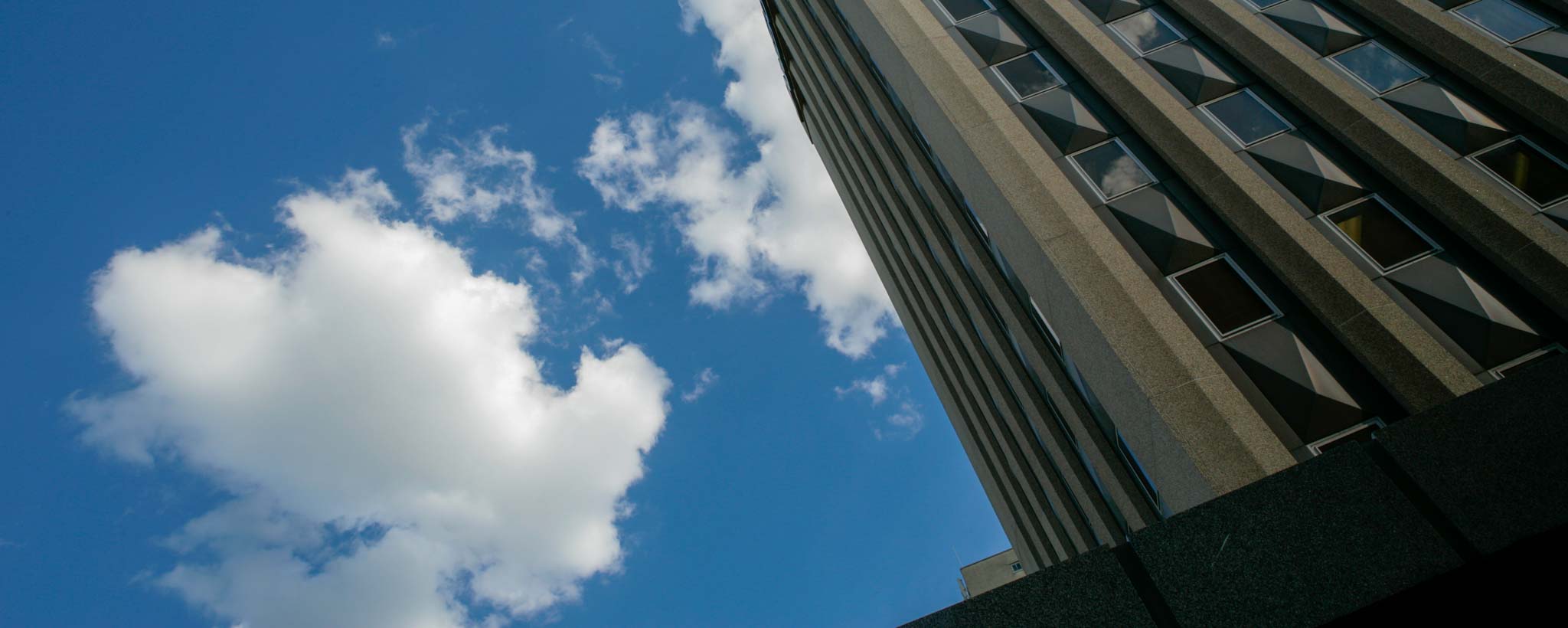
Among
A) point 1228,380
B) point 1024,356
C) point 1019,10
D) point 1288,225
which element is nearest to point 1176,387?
point 1228,380

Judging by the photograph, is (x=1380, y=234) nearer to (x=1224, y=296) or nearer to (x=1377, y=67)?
(x=1224, y=296)

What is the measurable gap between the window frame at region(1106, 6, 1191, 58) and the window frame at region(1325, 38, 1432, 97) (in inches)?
117

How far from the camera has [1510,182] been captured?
497 inches

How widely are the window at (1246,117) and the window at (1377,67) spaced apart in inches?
82.5

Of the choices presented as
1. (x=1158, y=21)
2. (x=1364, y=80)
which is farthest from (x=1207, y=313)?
(x=1158, y=21)

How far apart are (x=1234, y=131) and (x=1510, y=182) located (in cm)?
427

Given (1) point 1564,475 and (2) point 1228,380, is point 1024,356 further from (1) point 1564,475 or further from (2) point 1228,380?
(1) point 1564,475

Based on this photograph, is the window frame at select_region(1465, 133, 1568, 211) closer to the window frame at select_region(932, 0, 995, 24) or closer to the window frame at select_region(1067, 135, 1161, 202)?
the window frame at select_region(1067, 135, 1161, 202)

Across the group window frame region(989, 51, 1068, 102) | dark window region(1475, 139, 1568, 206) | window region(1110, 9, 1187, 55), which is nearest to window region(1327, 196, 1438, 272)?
dark window region(1475, 139, 1568, 206)

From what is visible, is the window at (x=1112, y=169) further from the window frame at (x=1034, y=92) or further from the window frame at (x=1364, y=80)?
the window frame at (x=1364, y=80)

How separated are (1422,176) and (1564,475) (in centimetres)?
954

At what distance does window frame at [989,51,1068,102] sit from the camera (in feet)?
54.5

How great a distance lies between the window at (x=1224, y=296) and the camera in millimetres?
12156

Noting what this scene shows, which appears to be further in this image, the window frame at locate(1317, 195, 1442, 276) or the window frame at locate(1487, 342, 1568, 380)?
the window frame at locate(1317, 195, 1442, 276)
